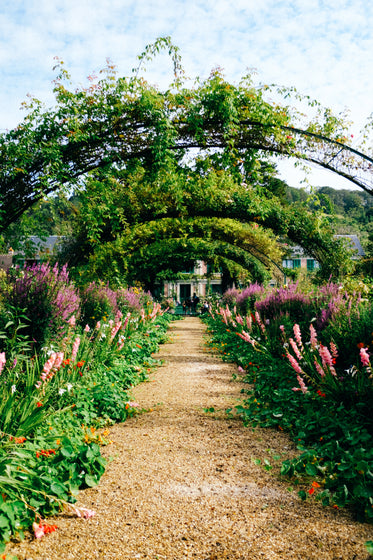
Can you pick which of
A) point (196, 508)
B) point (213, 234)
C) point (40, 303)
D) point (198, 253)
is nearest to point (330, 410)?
point (196, 508)

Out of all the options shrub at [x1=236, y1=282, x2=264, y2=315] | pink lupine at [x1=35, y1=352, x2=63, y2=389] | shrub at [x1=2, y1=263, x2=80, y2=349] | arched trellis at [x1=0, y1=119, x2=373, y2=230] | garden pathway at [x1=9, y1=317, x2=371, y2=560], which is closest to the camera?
garden pathway at [x1=9, y1=317, x2=371, y2=560]

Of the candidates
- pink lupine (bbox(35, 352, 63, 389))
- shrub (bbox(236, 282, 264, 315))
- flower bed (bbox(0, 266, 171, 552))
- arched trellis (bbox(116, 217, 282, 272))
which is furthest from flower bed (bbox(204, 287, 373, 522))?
arched trellis (bbox(116, 217, 282, 272))

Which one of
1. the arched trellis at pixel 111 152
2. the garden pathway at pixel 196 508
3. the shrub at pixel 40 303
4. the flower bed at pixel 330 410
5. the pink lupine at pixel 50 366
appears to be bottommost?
the garden pathway at pixel 196 508

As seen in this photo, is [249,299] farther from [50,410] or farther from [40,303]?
[50,410]

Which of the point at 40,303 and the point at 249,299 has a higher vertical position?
the point at 40,303

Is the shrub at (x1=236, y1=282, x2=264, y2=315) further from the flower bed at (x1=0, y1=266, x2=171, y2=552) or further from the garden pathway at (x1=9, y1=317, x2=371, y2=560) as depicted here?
the garden pathway at (x1=9, y1=317, x2=371, y2=560)

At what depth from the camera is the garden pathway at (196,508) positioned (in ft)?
6.25

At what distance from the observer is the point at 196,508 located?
2.27 metres

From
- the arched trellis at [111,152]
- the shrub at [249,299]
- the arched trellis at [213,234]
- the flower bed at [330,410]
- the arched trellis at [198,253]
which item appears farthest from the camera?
the arched trellis at [198,253]

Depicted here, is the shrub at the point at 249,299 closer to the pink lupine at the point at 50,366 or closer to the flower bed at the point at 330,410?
the flower bed at the point at 330,410

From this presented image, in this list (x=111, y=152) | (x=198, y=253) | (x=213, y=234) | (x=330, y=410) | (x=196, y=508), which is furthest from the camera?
(x=198, y=253)

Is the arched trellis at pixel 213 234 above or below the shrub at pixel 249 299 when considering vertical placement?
above

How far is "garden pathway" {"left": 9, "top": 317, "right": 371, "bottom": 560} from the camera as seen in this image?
1906 mm

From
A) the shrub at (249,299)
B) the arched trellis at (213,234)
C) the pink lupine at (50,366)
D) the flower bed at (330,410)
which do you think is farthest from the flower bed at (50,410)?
the arched trellis at (213,234)
